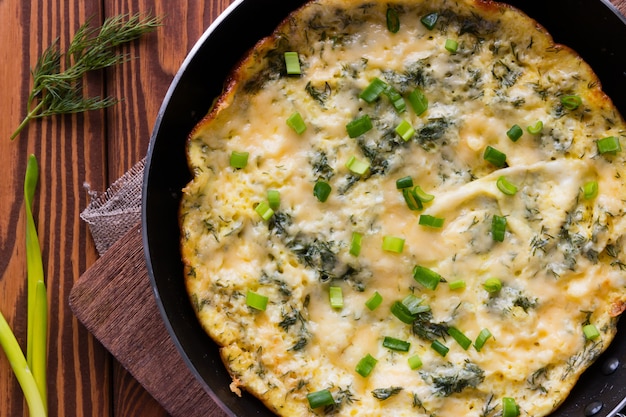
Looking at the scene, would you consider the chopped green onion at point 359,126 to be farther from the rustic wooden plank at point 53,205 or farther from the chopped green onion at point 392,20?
the rustic wooden plank at point 53,205

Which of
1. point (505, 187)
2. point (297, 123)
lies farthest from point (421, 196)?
point (297, 123)

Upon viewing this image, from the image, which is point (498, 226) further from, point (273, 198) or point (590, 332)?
point (273, 198)

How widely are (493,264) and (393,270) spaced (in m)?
0.38

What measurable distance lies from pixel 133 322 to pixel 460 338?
1.37m

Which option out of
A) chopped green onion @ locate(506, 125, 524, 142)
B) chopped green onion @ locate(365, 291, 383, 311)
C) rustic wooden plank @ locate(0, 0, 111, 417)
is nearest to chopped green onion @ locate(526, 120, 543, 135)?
chopped green onion @ locate(506, 125, 524, 142)

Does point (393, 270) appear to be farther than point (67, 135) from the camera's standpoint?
No

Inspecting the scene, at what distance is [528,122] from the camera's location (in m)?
2.66

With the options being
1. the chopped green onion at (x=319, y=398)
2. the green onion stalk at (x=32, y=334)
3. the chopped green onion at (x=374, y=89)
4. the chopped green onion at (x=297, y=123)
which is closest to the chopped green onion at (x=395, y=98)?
the chopped green onion at (x=374, y=89)

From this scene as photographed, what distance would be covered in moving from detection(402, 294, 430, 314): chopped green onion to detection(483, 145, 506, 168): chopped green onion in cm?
60

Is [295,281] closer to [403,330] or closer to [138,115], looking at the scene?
[403,330]

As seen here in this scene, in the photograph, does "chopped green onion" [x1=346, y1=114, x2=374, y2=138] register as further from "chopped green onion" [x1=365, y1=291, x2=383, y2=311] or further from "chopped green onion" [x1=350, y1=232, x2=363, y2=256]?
"chopped green onion" [x1=365, y1=291, x2=383, y2=311]

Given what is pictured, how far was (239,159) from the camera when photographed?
262 cm

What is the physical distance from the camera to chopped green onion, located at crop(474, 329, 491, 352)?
8.35ft

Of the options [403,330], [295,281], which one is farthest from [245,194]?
[403,330]
